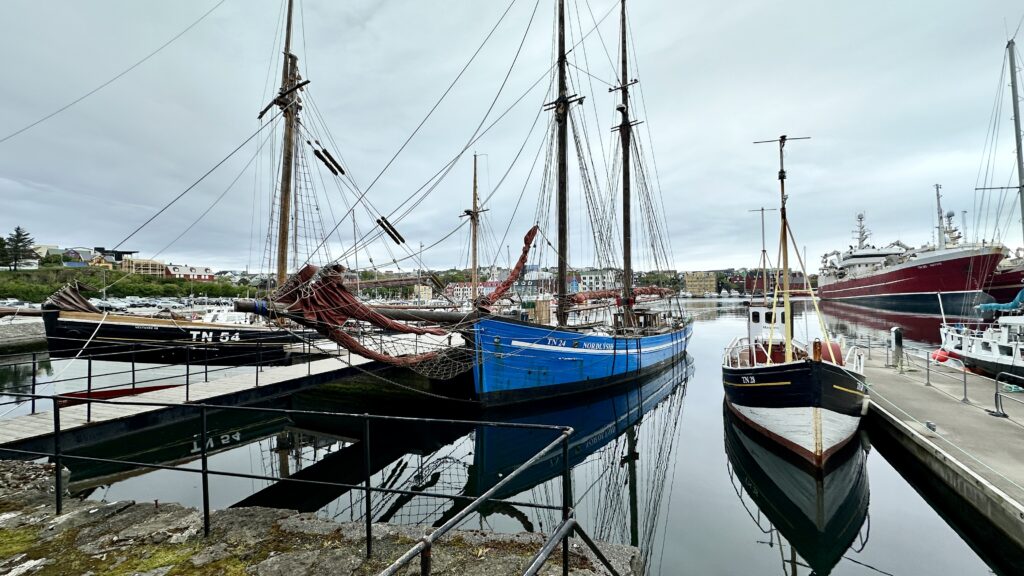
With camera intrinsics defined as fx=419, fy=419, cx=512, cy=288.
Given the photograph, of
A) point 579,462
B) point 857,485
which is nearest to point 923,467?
point 857,485

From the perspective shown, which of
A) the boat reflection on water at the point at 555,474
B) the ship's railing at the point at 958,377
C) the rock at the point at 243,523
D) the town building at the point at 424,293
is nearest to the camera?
the rock at the point at 243,523

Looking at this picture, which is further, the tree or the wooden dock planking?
the tree

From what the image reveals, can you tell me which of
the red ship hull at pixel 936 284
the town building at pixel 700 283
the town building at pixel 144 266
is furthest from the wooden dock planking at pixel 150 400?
the town building at pixel 700 283

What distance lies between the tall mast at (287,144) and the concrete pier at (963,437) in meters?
16.2

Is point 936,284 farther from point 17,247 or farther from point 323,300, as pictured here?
point 17,247

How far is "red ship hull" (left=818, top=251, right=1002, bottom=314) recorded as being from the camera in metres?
32.0

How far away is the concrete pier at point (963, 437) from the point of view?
5.65 meters

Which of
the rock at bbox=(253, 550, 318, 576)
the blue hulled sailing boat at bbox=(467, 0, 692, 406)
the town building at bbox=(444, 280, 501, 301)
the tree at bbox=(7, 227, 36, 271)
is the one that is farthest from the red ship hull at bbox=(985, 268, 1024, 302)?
the tree at bbox=(7, 227, 36, 271)

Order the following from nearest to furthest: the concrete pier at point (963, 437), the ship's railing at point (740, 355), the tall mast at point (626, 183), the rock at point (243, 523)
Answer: the rock at point (243, 523) < the concrete pier at point (963, 437) < the ship's railing at point (740, 355) < the tall mast at point (626, 183)

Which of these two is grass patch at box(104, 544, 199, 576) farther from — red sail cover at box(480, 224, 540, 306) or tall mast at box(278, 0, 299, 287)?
tall mast at box(278, 0, 299, 287)

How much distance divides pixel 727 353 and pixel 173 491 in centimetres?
1354

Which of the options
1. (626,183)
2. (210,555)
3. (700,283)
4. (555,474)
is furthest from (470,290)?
(700,283)

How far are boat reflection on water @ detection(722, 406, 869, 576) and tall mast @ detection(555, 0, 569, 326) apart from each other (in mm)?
7418

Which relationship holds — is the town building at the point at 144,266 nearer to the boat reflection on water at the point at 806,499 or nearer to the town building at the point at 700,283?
the boat reflection on water at the point at 806,499
